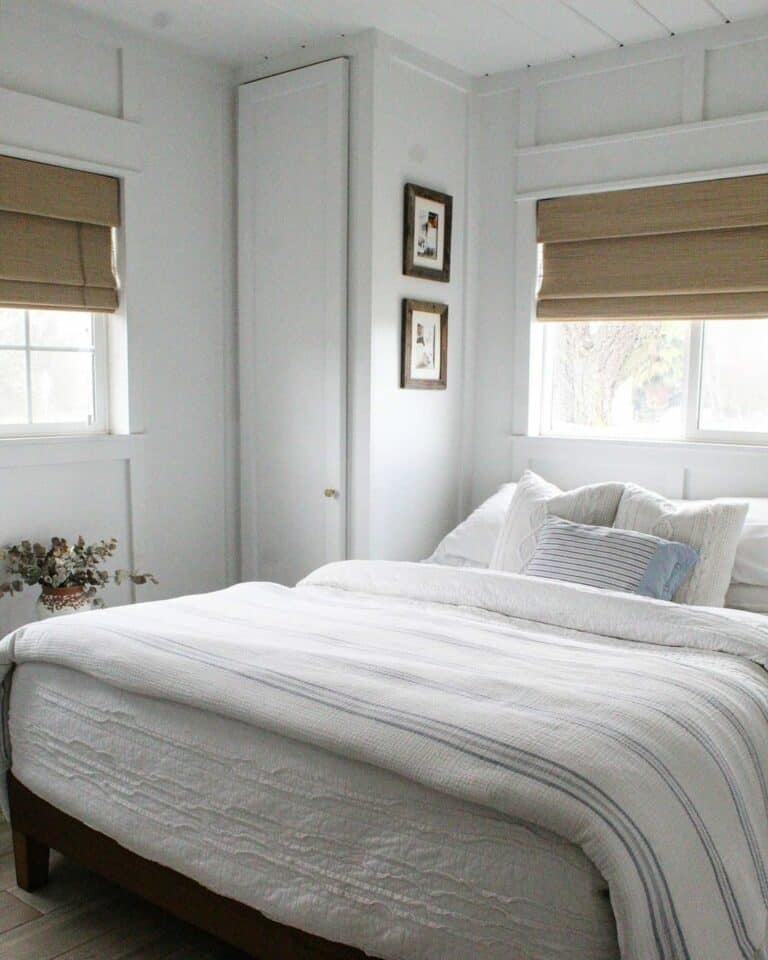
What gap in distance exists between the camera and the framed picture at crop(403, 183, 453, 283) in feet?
11.8

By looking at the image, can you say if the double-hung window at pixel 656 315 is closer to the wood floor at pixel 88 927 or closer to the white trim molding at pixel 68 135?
the white trim molding at pixel 68 135

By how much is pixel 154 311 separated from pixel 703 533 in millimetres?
2086

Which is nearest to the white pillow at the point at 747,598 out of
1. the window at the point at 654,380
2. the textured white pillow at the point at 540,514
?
the textured white pillow at the point at 540,514

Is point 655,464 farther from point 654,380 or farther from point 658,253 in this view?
point 658,253

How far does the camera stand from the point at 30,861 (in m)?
2.39

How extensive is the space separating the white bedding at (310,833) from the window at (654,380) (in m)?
2.29

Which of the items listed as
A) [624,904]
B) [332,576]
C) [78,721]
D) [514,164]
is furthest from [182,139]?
[624,904]

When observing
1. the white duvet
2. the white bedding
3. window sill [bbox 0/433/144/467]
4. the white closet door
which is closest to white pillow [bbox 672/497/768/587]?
the white duvet

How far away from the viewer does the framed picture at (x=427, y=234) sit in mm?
3605

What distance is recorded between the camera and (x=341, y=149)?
351 cm

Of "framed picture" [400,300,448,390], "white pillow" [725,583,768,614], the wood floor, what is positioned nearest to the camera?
the wood floor

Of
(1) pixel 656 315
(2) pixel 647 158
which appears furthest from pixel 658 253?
(2) pixel 647 158

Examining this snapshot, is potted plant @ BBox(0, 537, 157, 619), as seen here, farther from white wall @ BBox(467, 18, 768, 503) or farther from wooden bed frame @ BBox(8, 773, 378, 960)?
white wall @ BBox(467, 18, 768, 503)

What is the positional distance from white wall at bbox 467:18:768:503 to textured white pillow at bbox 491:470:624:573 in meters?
0.62
